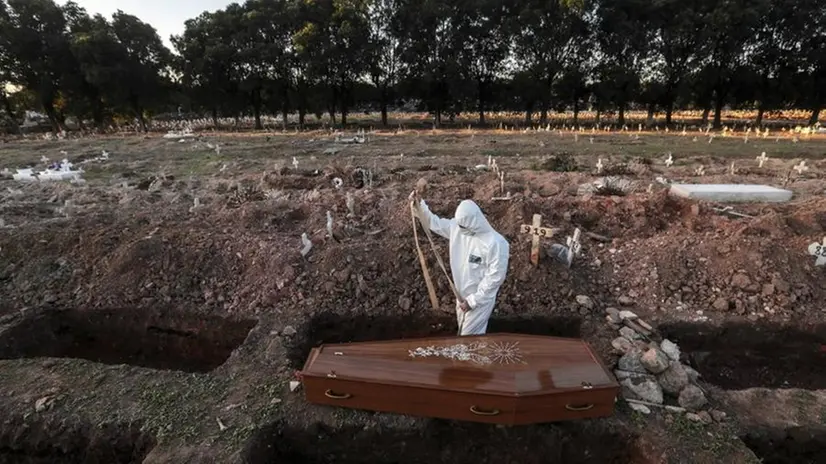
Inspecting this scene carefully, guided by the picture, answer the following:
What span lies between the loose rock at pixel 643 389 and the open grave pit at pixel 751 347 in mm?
1516

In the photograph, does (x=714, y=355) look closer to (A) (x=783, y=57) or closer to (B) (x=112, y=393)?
(B) (x=112, y=393)

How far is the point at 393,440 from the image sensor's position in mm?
3799

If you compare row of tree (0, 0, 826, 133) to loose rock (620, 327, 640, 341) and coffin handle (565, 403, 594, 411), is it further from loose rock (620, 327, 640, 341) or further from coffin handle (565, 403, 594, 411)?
coffin handle (565, 403, 594, 411)

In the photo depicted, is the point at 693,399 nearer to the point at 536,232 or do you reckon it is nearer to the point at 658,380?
the point at 658,380

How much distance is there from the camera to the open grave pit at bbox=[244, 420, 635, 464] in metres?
3.74

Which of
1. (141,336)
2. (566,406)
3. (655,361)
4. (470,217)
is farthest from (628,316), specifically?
(141,336)

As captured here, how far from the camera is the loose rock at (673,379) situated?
13.3ft

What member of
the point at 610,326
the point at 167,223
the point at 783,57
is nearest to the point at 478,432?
the point at 610,326

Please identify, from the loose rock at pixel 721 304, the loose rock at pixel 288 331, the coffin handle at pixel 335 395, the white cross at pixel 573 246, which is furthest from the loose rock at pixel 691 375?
the loose rock at pixel 288 331

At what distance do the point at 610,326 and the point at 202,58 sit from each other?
111ft

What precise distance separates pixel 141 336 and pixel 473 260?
16.2 ft

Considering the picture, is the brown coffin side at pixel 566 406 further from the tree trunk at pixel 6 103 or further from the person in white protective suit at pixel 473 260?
the tree trunk at pixel 6 103

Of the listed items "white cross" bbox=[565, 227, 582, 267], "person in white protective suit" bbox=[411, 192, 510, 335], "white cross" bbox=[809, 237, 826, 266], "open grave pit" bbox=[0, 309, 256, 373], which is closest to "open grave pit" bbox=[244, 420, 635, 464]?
"person in white protective suit" bbox=[411, 192, 510, 335]

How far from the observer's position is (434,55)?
31.1 meters
